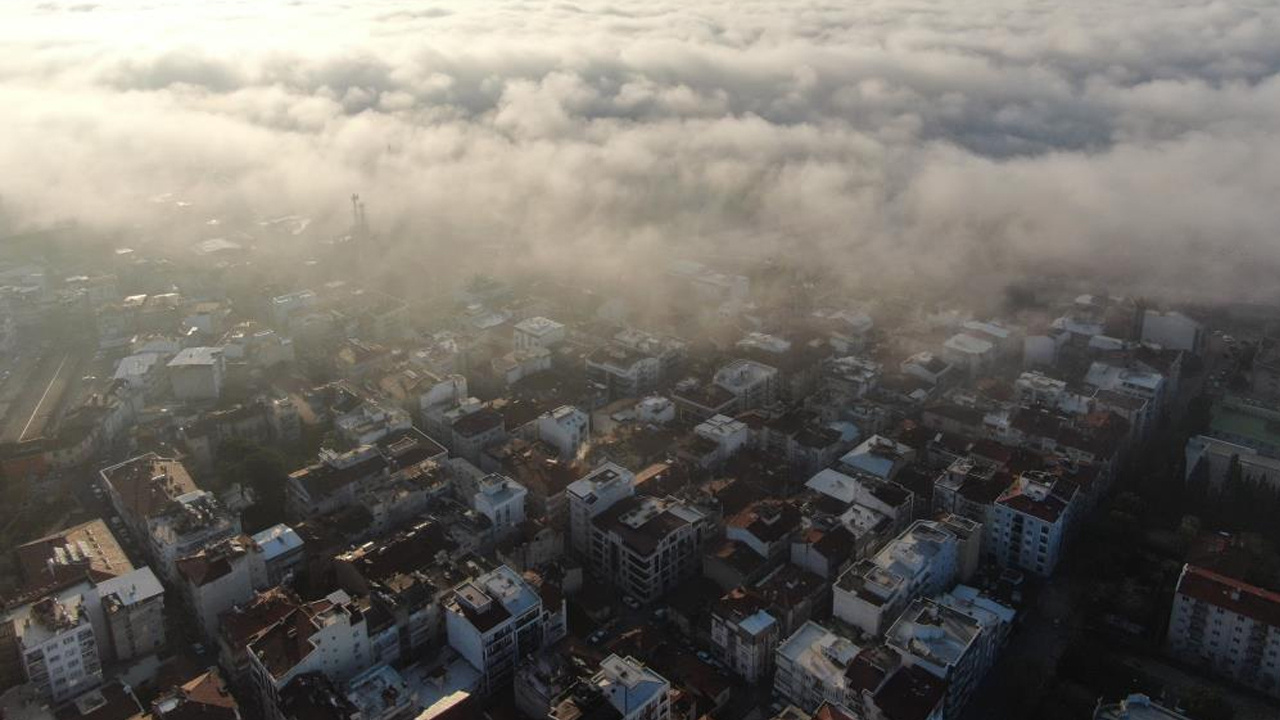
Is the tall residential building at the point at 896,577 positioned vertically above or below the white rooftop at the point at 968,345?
above

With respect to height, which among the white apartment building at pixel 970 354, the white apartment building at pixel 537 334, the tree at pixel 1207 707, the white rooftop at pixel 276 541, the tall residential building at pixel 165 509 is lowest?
the white apartment building at pixel 970 354

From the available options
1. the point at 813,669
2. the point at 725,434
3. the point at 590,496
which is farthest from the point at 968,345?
the point at 813,669

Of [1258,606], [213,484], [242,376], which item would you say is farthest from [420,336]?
[1258,606]

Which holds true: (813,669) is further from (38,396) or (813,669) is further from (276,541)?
(38,396)

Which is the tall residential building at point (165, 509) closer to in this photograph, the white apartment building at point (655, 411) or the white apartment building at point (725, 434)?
the white apartment building at point (655, 411)

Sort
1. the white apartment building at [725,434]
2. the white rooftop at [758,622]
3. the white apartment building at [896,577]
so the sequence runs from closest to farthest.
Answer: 1. the white rooftop at [758,622]
2. the white apartment building at [896,577]
3. the white apartment building at [725,434]

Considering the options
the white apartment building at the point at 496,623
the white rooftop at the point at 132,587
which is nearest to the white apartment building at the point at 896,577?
the white apartment building at the point at 496,623

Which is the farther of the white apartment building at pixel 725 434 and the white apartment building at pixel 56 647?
the white apartment building at pixel 725 434
